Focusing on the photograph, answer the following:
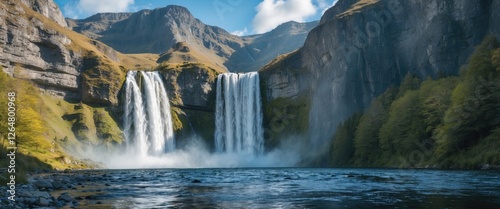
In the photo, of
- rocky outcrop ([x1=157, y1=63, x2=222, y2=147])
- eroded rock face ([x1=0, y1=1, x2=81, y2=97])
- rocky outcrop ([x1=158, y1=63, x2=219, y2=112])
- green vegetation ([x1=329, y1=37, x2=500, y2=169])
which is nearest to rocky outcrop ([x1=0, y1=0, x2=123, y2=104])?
eroded rock face ([x1=0, y1=1, x2=81, y2=97])

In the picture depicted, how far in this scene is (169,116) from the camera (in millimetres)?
130625

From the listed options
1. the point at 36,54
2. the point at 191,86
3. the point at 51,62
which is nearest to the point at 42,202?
the point at 36,54

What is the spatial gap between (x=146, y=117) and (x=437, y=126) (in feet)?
284

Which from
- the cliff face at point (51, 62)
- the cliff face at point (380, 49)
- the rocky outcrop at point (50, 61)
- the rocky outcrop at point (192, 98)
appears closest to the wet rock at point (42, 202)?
the cliff face at point (380, 49)

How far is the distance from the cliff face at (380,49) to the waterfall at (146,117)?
4573 cm

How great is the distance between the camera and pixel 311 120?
120m

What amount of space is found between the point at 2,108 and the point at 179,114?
9003cm

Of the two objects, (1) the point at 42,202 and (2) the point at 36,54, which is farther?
(2) the point at 36,54

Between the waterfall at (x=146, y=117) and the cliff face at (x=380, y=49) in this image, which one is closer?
the cliff face at (x=380, y=49)

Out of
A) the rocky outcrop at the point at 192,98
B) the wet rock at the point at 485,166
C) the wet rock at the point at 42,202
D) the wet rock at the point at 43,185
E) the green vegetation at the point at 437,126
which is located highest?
the rocky outcrop at the point at 192,98

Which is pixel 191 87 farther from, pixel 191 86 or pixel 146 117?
pixel 146 117

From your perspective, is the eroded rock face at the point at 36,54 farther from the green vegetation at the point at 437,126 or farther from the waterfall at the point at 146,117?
the green vegetation at the point at 437,126

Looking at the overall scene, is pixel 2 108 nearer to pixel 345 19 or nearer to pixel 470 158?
pixel 470 158

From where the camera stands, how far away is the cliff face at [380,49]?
86938mm
